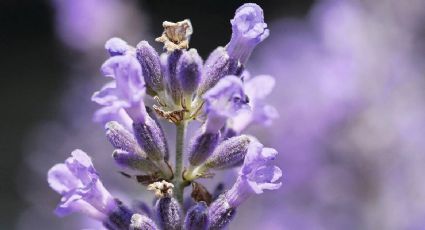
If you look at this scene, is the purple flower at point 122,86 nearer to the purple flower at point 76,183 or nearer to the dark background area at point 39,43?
the purple flower at point 76,183

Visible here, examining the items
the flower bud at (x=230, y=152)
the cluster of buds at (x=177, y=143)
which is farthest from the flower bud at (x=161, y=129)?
the flower bud at (x=230, y=152)

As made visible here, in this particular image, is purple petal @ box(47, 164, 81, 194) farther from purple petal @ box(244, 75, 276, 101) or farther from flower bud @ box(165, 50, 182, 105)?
purple petal @ box(244, 75, 276, 101)

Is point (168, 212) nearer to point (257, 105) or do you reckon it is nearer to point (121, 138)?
point (121, 138)

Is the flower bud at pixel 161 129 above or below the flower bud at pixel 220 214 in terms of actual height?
above

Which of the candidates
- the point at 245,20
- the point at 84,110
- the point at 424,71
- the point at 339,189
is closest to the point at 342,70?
the point at 424,71

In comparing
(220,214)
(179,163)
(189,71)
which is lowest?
(220,214)

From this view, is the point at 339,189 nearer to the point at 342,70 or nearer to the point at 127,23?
the point at 342,70

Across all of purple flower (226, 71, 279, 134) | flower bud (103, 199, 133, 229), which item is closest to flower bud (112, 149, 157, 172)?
flower bud (103, 199, 133, 229)

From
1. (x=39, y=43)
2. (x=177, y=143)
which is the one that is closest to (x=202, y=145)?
(x=177, y=143)
